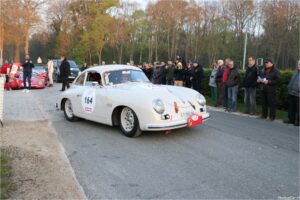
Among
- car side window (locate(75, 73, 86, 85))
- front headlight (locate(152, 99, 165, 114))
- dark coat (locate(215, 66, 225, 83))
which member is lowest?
front headlight (locate(152, 99, 165, 114))

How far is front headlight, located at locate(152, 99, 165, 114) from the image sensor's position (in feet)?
20.4

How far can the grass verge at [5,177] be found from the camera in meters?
3.81

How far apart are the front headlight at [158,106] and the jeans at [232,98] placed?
4.87m

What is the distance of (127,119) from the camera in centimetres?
686

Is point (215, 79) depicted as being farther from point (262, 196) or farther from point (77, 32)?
point (77, 32)

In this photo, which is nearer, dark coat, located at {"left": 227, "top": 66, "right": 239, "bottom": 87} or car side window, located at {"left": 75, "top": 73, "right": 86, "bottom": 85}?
car side window, located at {"left": 75, "top": 73, "right": 86, "bottom": 85}

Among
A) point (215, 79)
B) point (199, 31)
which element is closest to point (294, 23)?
point (199, 31)

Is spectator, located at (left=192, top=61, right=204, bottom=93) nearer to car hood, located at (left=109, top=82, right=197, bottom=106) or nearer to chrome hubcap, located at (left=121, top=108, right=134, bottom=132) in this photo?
car hood, located at (left=109, top=82, right=197, bottom=106)

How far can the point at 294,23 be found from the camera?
138 feet

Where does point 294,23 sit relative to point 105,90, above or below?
above

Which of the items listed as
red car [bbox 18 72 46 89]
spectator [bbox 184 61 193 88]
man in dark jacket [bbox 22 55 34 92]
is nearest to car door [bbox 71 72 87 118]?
spectator [bbox 184 61 193 88]

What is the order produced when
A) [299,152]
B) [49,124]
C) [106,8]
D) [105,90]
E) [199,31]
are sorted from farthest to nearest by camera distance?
[199,31] < [106,8] < [49,124] < [105,90] < [299,152]

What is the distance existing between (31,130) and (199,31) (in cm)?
4703

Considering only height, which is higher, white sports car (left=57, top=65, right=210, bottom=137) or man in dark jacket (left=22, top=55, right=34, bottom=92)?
man in dark jacket (left=22, top=55, right=34, bottom=92)
